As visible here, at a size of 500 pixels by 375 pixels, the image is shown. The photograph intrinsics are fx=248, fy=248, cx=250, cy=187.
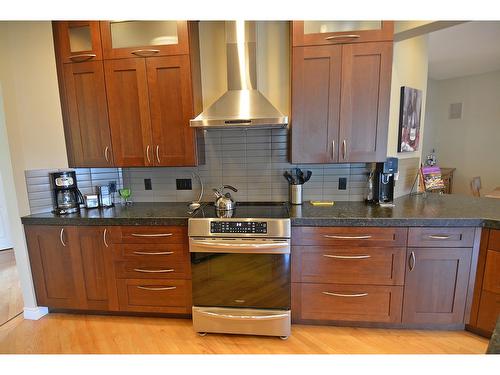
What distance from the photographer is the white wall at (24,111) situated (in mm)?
1901

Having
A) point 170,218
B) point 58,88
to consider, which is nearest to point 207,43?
point 58,88

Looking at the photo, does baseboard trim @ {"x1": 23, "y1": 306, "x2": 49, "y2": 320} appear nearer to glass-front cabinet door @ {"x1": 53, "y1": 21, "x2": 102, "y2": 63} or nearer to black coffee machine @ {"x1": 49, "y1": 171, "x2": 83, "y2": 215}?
black coffee machine @ {"x1": 49, "y1": 171, "x2": 83, "y2": 215}

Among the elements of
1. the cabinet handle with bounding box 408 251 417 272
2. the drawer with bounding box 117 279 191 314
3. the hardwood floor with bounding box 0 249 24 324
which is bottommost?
the hardwood floor with bounding box 0 249 24 324

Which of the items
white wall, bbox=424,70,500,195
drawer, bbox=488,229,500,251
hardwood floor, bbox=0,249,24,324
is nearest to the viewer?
drawer, bbox=488,229,500,251

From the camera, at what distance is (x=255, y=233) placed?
170cm

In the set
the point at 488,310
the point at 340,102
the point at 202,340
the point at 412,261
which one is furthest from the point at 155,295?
the point at 488,310

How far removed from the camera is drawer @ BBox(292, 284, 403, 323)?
5.85 feet

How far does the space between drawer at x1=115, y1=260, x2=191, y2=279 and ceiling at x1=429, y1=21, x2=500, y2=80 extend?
359 centimetres

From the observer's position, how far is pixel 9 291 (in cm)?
254

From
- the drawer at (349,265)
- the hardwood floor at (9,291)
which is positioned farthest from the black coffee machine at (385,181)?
the hardwood floor at (9,291)

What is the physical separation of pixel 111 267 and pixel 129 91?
1397 millimetres

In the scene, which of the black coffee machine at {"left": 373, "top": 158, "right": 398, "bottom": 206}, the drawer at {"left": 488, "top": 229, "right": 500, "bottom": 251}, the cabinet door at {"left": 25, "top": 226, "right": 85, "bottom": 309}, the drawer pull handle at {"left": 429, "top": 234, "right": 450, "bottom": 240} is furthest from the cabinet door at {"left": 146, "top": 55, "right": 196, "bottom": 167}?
the drawer at {"left": 488, "top": 229, "right": 500, "bottom": 251}

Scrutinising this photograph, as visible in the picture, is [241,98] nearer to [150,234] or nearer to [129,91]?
[129,91]
